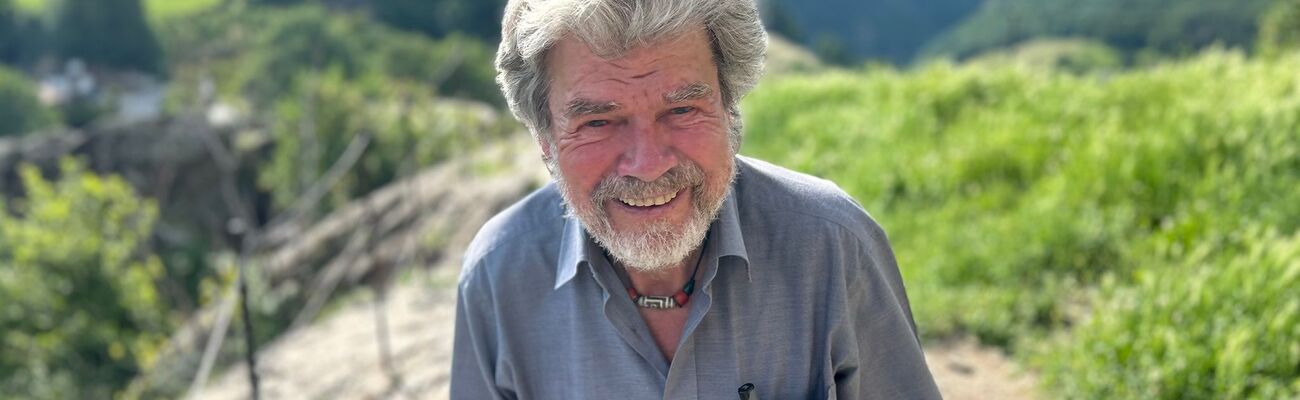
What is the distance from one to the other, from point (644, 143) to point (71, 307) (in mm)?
15127

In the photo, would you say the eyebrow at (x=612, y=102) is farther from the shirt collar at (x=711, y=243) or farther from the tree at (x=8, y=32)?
the tree at (x=8, y=32)

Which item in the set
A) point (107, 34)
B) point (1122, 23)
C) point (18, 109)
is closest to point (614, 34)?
point (18, 109)

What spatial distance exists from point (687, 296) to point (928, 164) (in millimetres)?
4466

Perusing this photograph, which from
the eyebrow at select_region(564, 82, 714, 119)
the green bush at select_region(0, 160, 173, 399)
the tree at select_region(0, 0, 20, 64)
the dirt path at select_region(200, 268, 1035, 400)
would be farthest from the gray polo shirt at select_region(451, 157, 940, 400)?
the tree at select_region(0, 0, 20, 64)

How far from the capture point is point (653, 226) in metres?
1.62

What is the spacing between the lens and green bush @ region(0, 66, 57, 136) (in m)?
36.9

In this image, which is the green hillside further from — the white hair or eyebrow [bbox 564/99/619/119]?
eyebrow [bbox 564/99/619/119]

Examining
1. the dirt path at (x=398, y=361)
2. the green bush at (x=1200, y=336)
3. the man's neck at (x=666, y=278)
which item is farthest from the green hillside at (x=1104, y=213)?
the man's neck at (x=666, y=278)

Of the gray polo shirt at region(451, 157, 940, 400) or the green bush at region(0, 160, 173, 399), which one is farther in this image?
the green bush at region(0, 160, 173, 399)

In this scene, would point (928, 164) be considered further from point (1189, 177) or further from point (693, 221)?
point (693, 221)

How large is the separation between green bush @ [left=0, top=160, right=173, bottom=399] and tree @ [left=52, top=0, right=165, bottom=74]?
98.6 ft

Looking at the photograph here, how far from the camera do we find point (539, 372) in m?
1.80

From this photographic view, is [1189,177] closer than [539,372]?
No

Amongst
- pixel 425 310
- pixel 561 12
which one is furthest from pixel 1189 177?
pixel 425 310
